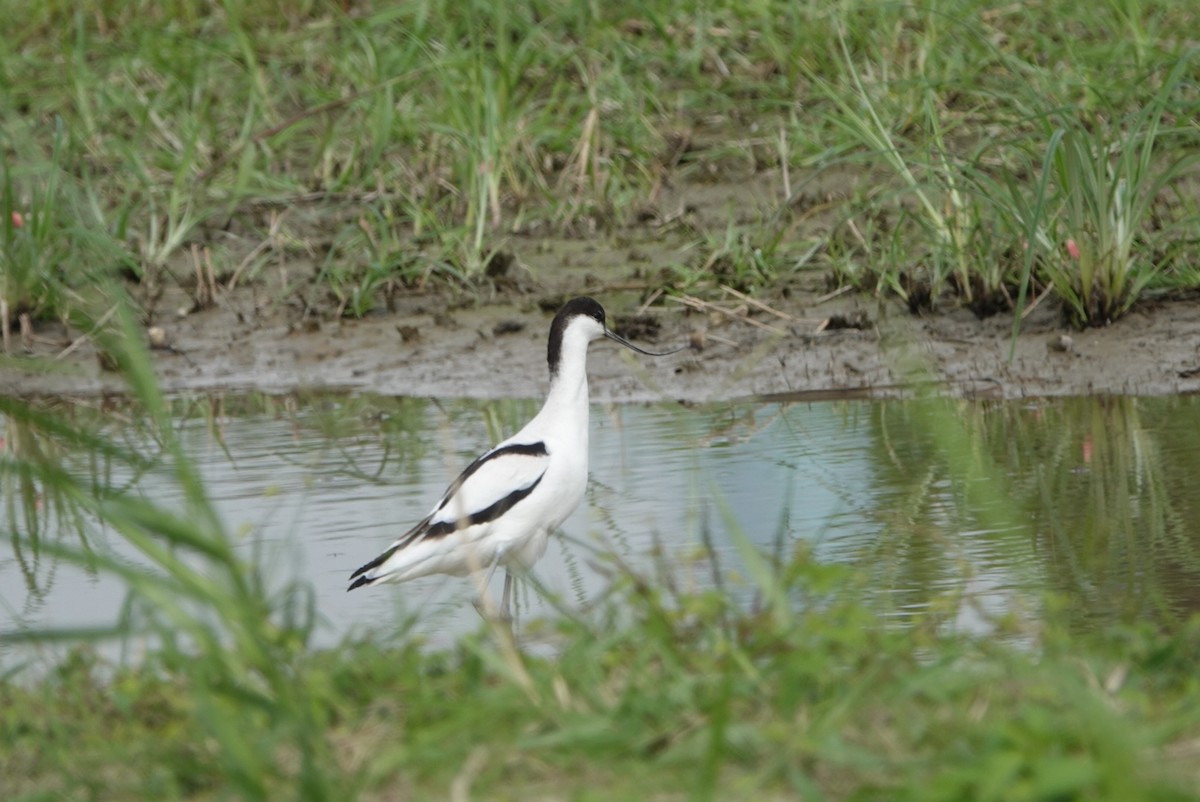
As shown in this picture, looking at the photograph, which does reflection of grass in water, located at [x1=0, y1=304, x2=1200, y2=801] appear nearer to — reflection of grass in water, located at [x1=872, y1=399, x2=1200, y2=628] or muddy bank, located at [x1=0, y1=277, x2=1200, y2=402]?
reflection of grass in water, located at [x1=872, y1=399, x2=1200, y2=628]

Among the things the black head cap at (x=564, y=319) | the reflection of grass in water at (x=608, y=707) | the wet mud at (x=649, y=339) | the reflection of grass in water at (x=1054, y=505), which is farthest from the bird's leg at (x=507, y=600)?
the reflection of grass in water at (x=608, y=707)

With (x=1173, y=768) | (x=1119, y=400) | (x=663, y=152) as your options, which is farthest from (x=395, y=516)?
(x=663, y=152)

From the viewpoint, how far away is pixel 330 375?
8078 mm

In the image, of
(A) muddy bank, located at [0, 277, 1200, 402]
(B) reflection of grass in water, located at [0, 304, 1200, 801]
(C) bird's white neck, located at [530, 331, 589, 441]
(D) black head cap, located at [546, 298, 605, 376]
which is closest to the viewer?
(B) reflection of grass in water, located at [0, 304, 1200, 801]

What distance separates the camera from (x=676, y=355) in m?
7.73

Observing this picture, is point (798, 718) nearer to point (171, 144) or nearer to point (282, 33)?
point (171, 144)

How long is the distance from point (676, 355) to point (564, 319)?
6.32ft

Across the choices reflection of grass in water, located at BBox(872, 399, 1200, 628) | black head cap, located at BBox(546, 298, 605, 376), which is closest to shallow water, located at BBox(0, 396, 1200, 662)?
reflection of grass in water, located at BBox(872, 399, 1200, 628)

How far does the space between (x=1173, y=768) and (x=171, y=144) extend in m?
8.18

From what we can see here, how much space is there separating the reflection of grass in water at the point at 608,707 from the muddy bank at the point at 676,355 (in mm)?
3292

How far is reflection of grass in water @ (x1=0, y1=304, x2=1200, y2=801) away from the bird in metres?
1.42

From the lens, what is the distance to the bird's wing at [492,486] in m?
4.98

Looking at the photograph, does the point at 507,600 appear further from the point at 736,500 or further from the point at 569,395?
the point at 736,500

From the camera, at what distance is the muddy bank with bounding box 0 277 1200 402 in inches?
279
